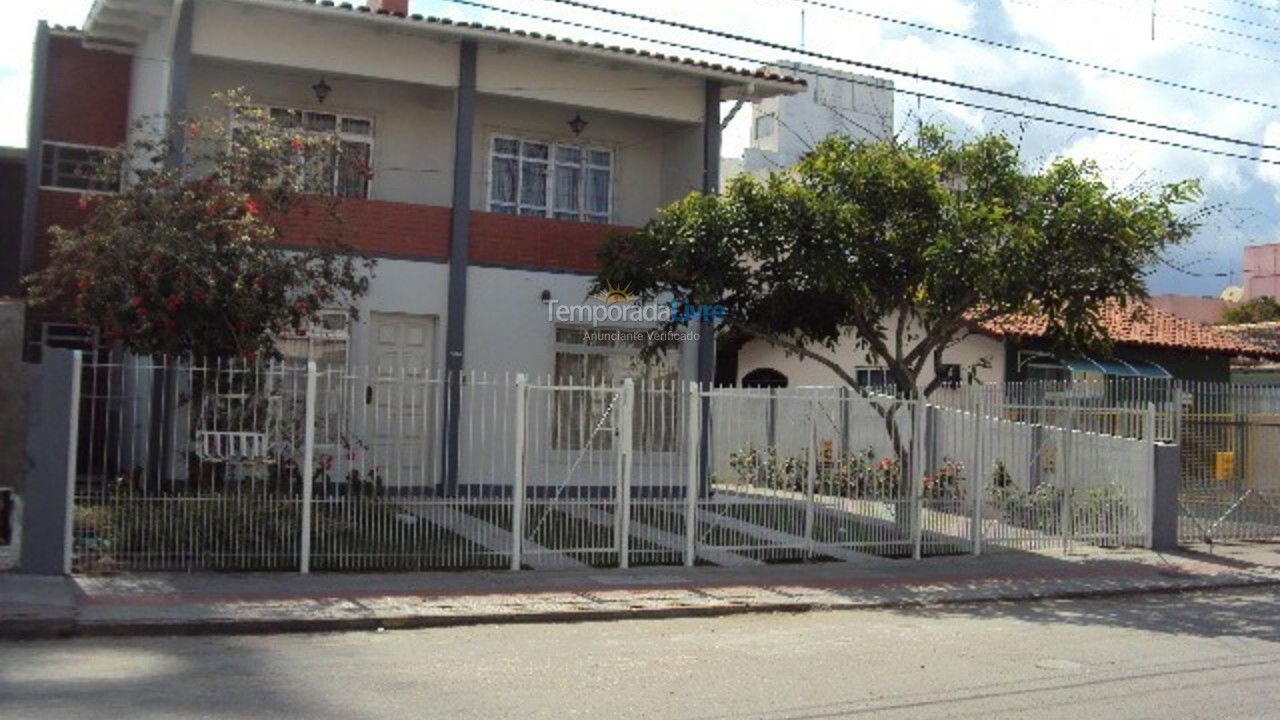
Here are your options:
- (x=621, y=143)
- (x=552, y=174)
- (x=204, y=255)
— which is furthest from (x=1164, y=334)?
(x=204, y=255)

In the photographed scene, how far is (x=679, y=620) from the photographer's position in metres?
11.1

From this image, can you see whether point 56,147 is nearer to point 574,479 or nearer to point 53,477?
point 53,477

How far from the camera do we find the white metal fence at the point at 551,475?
1167 cm

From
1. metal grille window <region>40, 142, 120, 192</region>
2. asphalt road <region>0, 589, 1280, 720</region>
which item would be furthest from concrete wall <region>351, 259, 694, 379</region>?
asphalt road <region>0, 589, 1280, 720</region>

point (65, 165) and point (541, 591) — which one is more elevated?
point (65, 165)

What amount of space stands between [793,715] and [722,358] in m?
20.6

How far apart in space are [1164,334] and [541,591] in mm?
18028

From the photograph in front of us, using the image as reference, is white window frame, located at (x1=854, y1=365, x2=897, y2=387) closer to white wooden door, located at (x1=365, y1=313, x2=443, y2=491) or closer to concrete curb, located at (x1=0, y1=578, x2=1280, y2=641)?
white wooden door, located at (x1=365, y1=313, x2=443, y2=491)

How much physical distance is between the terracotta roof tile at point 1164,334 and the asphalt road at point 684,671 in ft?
38.1

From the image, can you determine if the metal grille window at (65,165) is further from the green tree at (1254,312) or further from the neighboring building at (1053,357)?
the green tree at (1254,312)

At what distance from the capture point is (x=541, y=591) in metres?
11.8

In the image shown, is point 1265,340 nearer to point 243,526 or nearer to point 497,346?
point 497,346

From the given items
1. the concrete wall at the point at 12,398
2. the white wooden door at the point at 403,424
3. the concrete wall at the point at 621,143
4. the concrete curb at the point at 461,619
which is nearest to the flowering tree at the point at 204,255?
the concrete wall at the point at 12,398

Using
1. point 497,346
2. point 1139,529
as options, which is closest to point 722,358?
point 497,346
